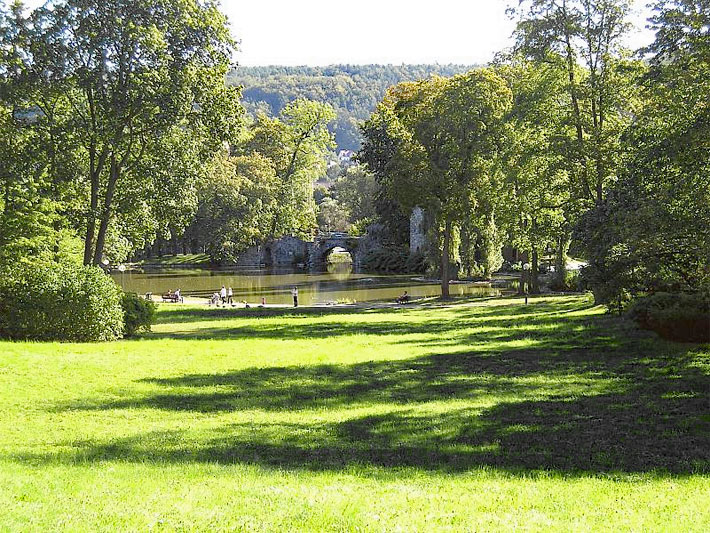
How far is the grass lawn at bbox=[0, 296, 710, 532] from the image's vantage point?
5.81 m

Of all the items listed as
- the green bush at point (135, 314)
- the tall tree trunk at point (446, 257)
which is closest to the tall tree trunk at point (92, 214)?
the green bush at point (135, 314)

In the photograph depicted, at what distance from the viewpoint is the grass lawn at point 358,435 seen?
581 cm

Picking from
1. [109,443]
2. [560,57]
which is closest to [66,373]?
[109,443]

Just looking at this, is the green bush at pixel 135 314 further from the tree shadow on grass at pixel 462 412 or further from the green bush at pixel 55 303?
the tree shadow on grass at pixel 462 412

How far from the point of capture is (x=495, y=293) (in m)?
40.6

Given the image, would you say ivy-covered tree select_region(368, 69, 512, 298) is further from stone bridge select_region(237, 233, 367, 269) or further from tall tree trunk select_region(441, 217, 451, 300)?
stone bridge select_region(237, 233, 367, 269)

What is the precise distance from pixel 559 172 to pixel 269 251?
5482 centimetres

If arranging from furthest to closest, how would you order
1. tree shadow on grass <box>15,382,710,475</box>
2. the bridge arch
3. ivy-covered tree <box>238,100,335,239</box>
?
the bridge arch < ivy-covered tree <box>238,100,335,239</box> < tree shadow on grass <box>15,382,710,475</box>

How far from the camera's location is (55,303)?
17688 millimetres

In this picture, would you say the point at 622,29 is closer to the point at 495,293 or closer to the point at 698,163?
the point at 698,163

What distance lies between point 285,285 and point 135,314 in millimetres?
31042

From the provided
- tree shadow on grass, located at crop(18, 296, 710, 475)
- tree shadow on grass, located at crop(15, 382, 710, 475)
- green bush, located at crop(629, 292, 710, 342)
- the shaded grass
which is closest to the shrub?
green bush, located at crop(629, 292, 710, 342)

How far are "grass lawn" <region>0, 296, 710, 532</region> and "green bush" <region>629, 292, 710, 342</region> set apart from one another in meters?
0.47

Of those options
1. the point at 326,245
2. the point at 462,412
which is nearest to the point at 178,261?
the point at 326,245
